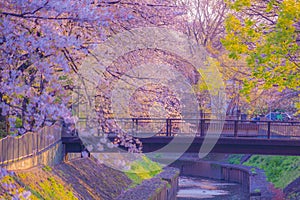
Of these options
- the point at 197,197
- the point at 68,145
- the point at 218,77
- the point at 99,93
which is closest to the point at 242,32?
the point at 99,93

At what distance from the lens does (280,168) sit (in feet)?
129

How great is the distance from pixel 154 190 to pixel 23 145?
8574mm

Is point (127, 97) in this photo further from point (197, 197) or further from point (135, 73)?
point (197, 197)

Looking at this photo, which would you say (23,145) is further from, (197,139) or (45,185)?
(197,139)

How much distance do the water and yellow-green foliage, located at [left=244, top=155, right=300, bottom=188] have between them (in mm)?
2109

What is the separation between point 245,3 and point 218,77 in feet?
79.4

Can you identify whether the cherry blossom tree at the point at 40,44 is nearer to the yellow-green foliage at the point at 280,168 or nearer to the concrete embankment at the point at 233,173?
the concrete embankment at the point at 233,173

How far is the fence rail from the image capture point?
16.5 meters

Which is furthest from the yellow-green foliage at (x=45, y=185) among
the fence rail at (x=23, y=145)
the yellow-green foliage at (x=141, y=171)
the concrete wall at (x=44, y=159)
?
the yellow-green foliage at (x=141, y=171)

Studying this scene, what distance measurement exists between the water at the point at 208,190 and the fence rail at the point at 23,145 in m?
15.2

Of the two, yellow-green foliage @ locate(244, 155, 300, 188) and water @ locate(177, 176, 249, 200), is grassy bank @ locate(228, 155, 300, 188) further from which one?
water @ locate(177, 176, 249, 200)

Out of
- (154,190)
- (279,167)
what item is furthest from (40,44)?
(279,167)

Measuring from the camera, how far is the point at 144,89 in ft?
55.5

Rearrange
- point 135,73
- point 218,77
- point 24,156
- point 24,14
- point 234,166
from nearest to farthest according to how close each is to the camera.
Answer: point 24,14, point 135,73, point 24,156, point 218,77, point 234,166
